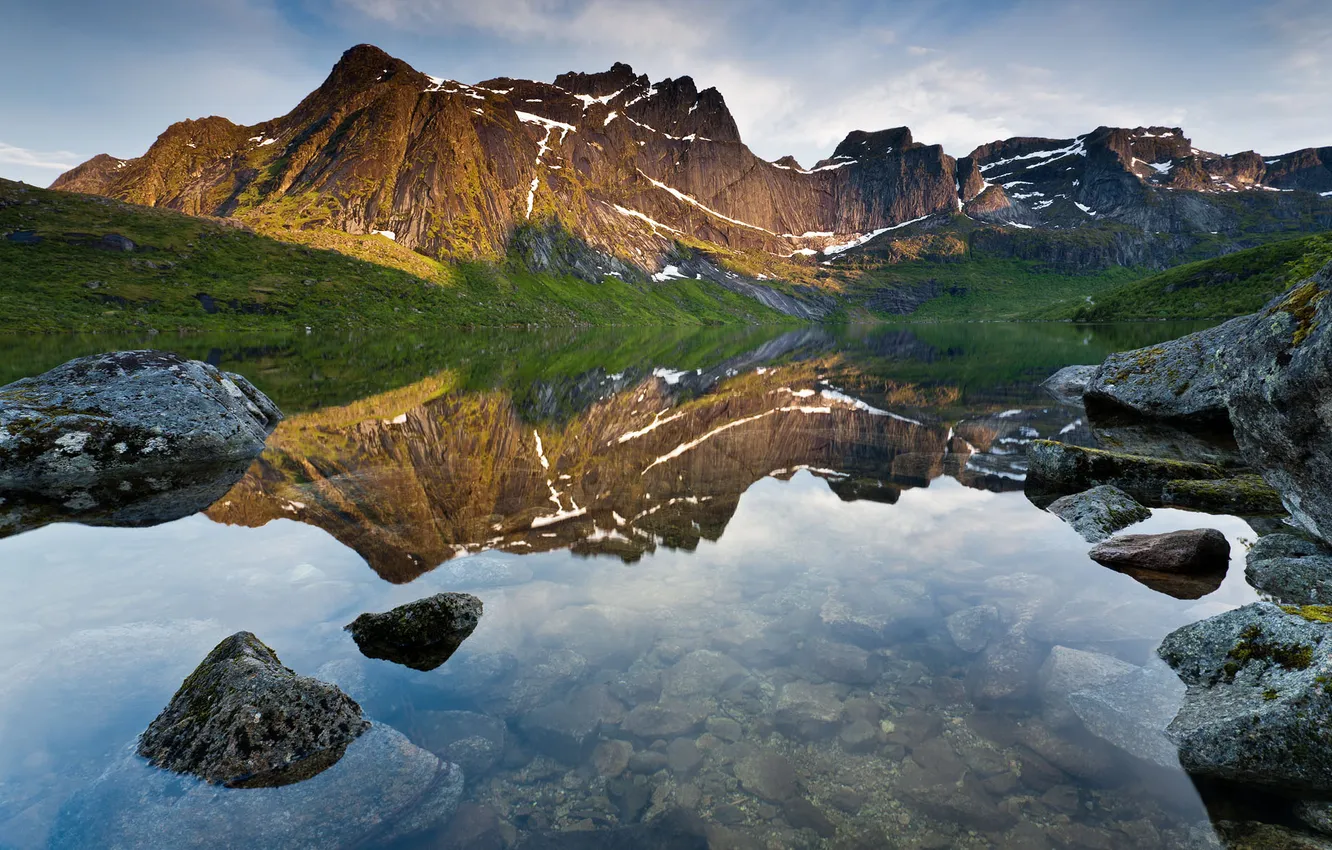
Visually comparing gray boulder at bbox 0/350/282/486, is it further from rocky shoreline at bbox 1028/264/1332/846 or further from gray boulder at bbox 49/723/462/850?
rocky shoreline at bbox 1028/264/1332/846

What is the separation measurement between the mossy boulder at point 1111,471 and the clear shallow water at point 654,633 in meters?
1.43

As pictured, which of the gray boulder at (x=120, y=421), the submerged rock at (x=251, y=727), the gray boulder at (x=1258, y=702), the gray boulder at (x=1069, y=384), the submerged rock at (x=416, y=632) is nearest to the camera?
the gray boulder at (x=1258, y=702)

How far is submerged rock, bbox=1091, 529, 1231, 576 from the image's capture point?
44.1 feet

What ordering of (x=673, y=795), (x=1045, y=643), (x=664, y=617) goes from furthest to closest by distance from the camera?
(x=664, y=617) < (x=1045, y=643) < (x=673, y=795)

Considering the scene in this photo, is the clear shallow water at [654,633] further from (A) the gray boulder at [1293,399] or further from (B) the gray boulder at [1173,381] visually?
(B) the gray boulder at [1173,381]

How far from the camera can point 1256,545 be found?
1377 centimetres

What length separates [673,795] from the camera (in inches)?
290

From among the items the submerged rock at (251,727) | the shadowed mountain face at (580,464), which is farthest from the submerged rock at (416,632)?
the shadowed mountain face at (580,464)

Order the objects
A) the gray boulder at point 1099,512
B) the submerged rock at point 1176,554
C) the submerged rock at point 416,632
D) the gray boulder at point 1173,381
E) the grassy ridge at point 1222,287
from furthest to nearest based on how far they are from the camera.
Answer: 1. the grassy ridge at point 1222,287
2. the gray boulder at point 1173,381
3. the gray boulder at point 1099,512
4. the submerged rock at point 1176,554
5. the submerged rock at point 416,632

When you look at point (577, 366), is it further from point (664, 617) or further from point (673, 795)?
point (673, 795)

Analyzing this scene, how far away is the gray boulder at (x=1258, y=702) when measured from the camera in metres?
7.02

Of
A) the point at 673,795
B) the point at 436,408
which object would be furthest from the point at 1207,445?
the point at 436,408

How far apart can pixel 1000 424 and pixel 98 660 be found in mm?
36283

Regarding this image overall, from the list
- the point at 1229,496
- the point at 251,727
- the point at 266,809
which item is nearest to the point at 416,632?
the point at 251,727
